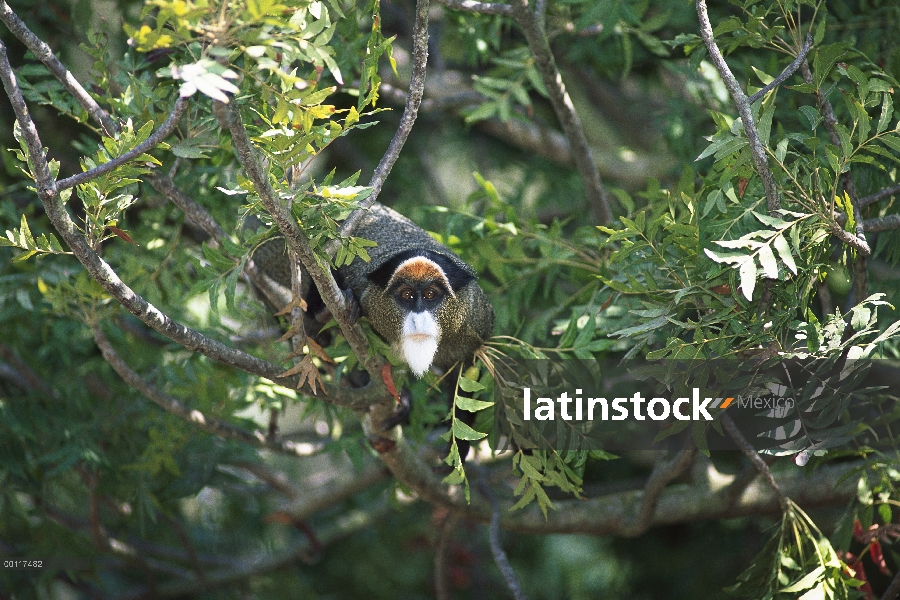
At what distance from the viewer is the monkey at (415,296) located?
3.68 m

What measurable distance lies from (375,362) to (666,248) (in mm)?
1278

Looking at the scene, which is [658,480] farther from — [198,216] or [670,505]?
[198,216]

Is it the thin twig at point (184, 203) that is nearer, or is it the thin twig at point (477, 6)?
the thin twig at point (184, 203)

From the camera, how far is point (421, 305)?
375cm

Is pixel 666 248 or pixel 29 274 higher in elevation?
pixel 666 248

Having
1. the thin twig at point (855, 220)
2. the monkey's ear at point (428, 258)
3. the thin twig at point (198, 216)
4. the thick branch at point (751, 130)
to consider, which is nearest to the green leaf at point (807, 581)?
the thin twig at point (855, 220)

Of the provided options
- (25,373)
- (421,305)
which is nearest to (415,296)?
(421,305)

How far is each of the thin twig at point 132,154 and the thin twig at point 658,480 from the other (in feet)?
8.24

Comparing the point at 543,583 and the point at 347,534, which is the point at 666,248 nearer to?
the point at 347,534

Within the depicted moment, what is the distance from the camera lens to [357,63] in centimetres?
415

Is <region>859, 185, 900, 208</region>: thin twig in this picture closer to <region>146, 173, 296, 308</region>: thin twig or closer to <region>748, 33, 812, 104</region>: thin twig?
<region>748, 33, 812, 104</region>: thin twig

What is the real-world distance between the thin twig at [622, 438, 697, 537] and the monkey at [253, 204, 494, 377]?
107 centimetres

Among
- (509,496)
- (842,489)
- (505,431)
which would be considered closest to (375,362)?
(505,431)

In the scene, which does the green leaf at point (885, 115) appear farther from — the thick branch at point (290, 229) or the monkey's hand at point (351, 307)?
the monkey's hand at point (351, 307)
